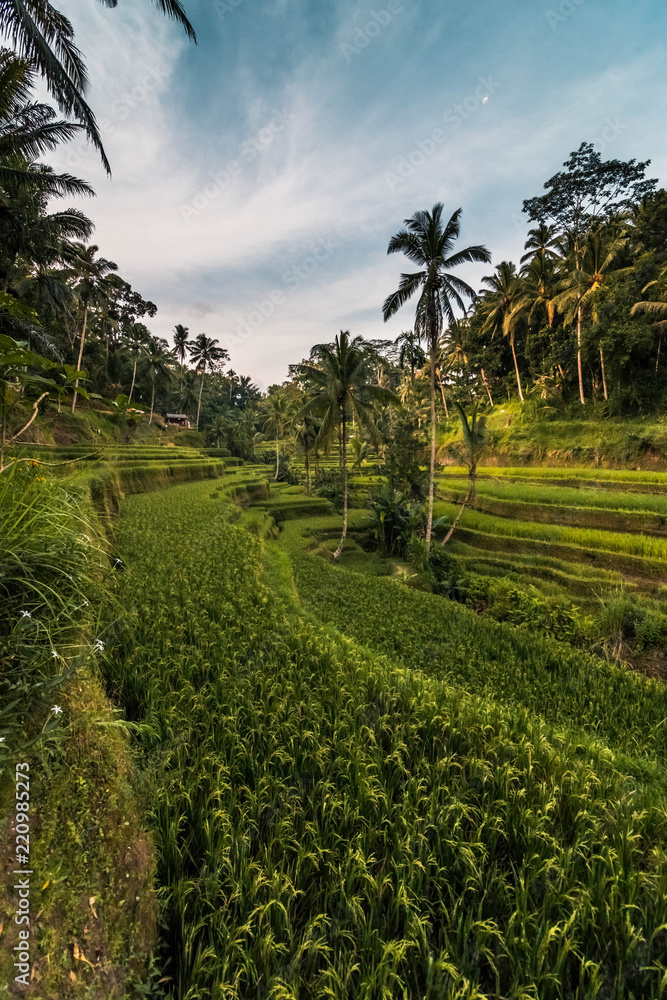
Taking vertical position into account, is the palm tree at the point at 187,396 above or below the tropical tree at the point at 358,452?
above

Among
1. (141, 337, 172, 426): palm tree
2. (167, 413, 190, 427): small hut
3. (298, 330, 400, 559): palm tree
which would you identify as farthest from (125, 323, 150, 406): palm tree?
(298, 330, 400, 559): palm tree

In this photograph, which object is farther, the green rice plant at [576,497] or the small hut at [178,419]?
the small hut at [178,419]

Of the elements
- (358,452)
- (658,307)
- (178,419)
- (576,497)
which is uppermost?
(658,307)

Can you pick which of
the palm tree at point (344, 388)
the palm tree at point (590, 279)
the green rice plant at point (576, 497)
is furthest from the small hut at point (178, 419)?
the palm tree at point (590, 279)

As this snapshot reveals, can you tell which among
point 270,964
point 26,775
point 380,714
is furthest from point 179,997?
point 380,714

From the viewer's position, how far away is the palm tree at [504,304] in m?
31.2

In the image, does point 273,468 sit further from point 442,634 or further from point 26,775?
point 26,775

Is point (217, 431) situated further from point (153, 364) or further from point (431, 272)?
point (431, 272)

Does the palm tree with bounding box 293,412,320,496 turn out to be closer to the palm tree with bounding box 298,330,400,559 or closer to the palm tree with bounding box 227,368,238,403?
the palm tree with bounding box 298,330,400,559

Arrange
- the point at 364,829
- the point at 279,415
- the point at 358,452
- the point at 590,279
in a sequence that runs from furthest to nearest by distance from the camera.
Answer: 1. the point at 279,415
2. the point at 358,452
3. the point at 590,279
4. the point at 364,829

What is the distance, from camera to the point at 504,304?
33.2m

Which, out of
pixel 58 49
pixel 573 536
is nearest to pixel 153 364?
pixel 58 49

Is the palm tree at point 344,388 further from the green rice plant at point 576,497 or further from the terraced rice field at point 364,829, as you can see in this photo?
the terraced rice field at point 364,829

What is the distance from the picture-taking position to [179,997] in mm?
1756
